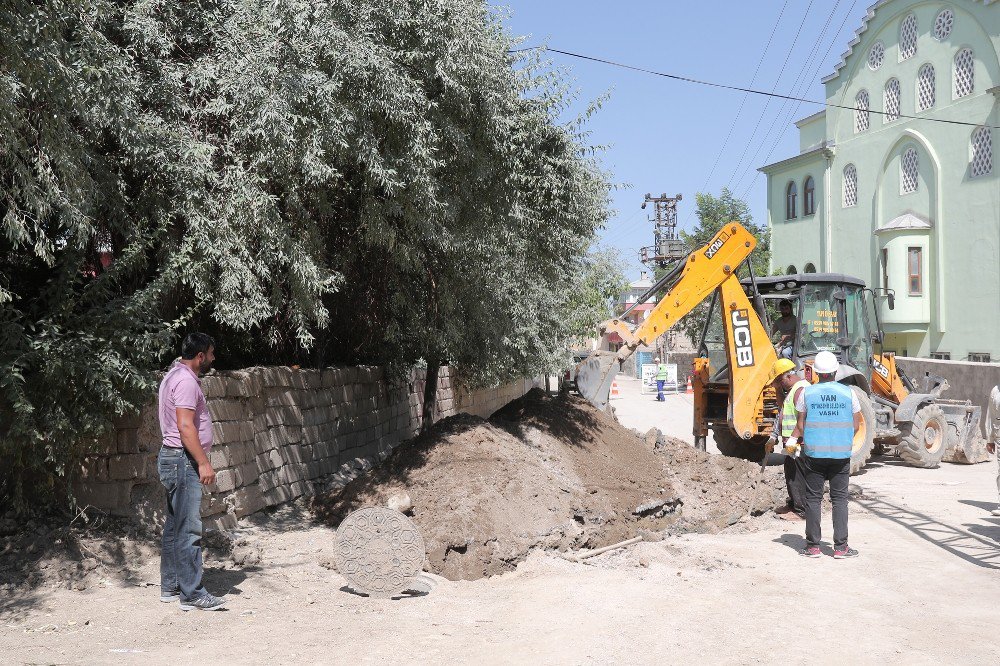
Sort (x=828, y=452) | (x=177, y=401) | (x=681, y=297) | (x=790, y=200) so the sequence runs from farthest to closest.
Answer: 1. (x=790, y=200)
2. (x=681, y=297)
3. (x=828, y=452)
4. (x=177, y=401)

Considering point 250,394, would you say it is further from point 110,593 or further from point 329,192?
point 110,593

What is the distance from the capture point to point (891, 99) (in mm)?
32406

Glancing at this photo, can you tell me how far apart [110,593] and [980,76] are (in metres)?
30.4

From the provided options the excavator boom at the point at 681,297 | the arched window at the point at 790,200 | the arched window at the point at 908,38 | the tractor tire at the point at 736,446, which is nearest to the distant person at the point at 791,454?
the excavator boom at the point at 681,297

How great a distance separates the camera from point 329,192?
8.62m

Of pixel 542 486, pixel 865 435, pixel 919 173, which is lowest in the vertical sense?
pixel 542 486

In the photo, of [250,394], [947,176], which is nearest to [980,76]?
[947,176]

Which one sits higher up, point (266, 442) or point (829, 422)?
point (829, 422)

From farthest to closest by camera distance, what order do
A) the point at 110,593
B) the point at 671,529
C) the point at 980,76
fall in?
the point at 980,76, the point at 671,529, the point at 110,593

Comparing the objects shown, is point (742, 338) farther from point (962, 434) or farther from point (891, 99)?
point (891, 99)

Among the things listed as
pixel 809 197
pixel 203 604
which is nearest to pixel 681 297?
pixel 203 604

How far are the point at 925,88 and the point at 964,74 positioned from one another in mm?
1819

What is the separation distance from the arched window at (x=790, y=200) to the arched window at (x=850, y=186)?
361 cm

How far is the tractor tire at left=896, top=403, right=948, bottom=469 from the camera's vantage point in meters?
13.8
